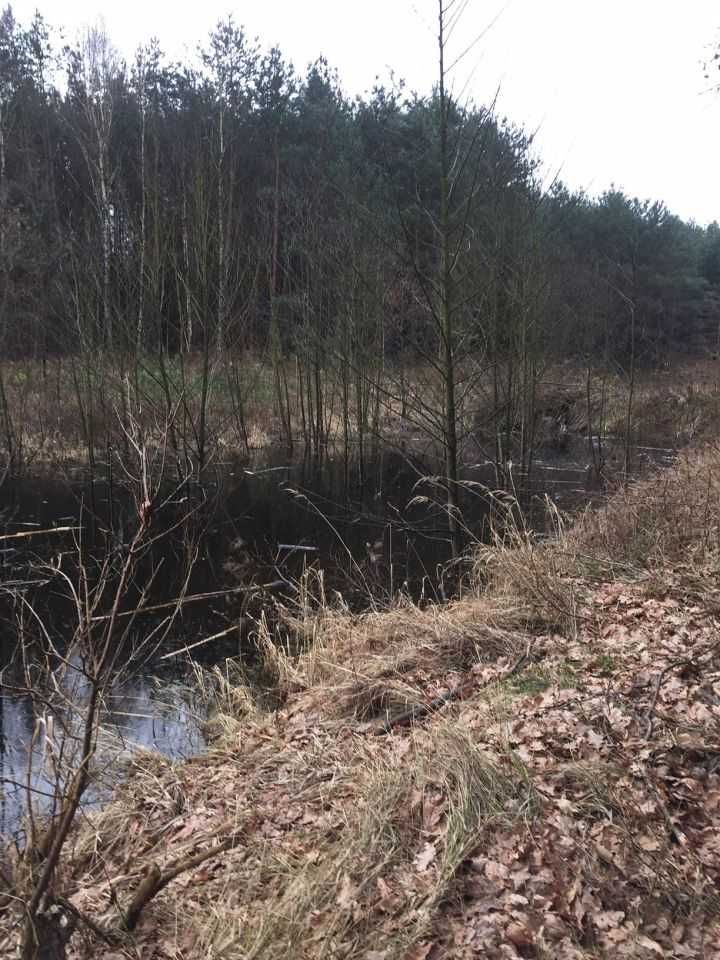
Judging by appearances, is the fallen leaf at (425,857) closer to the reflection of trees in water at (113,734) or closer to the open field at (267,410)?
the reflection of trees in water at (113,734)

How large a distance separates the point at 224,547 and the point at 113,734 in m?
5.88

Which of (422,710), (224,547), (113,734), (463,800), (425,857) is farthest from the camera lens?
(224,547)

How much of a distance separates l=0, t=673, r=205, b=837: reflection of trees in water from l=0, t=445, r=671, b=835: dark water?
0.01m

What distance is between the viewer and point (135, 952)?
2.56 m

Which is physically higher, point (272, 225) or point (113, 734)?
point (272, 225)

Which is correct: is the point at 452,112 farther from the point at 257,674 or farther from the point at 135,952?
the point at 135,952

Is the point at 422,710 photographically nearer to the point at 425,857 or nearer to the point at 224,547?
the point at 425,857

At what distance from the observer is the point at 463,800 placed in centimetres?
295

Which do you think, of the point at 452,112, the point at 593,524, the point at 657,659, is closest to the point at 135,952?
the point at 657,659

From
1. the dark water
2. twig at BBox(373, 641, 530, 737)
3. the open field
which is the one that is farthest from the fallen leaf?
the open field

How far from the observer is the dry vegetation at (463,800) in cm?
248

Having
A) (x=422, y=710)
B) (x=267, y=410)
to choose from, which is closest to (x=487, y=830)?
(x=422, y=710)

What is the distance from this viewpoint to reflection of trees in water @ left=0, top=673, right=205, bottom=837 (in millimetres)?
4230

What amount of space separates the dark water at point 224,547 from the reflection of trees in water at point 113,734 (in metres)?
0.01
